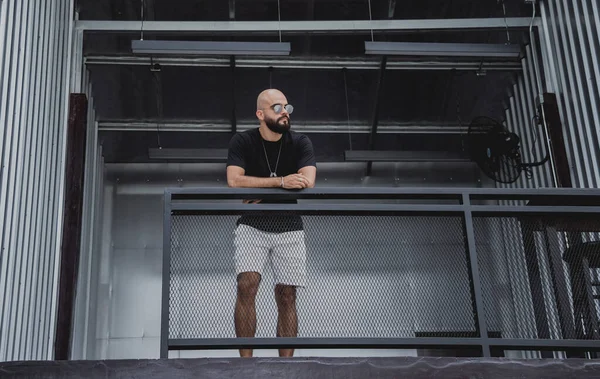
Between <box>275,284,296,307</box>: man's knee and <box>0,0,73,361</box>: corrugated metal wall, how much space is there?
2280mm

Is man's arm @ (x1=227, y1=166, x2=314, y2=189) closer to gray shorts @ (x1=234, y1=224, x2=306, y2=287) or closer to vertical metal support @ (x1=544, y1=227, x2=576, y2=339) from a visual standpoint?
gray shorts @ (x1=234, y1=224, x2=306, y2=287)

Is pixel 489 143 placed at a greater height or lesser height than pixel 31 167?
greater

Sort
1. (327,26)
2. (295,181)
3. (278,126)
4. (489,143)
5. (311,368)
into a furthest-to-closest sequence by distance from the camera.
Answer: (327,26) < (489,143) < (278,126) < (295,181) < (311,368)

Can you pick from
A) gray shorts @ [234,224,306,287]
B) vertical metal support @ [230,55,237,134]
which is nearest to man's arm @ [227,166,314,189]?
gray shorts @ [234,224,306,287]

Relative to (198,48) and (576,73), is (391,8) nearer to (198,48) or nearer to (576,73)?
(576,73)

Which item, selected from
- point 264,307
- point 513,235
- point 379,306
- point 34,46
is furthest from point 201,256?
point 34,46

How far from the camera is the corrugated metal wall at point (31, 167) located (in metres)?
6.09

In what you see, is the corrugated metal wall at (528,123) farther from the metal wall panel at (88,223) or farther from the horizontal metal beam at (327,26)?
the metal wall panel at (88,223)

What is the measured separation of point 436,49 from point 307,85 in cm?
270

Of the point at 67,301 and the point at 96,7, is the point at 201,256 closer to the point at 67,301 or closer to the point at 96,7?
the point at 67,301

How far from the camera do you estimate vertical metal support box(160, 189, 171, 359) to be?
4586 millimetres

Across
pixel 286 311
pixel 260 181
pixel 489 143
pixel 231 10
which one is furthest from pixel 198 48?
pixel 286 311

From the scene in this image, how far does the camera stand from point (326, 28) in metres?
9.33

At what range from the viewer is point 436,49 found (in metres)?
8.51
